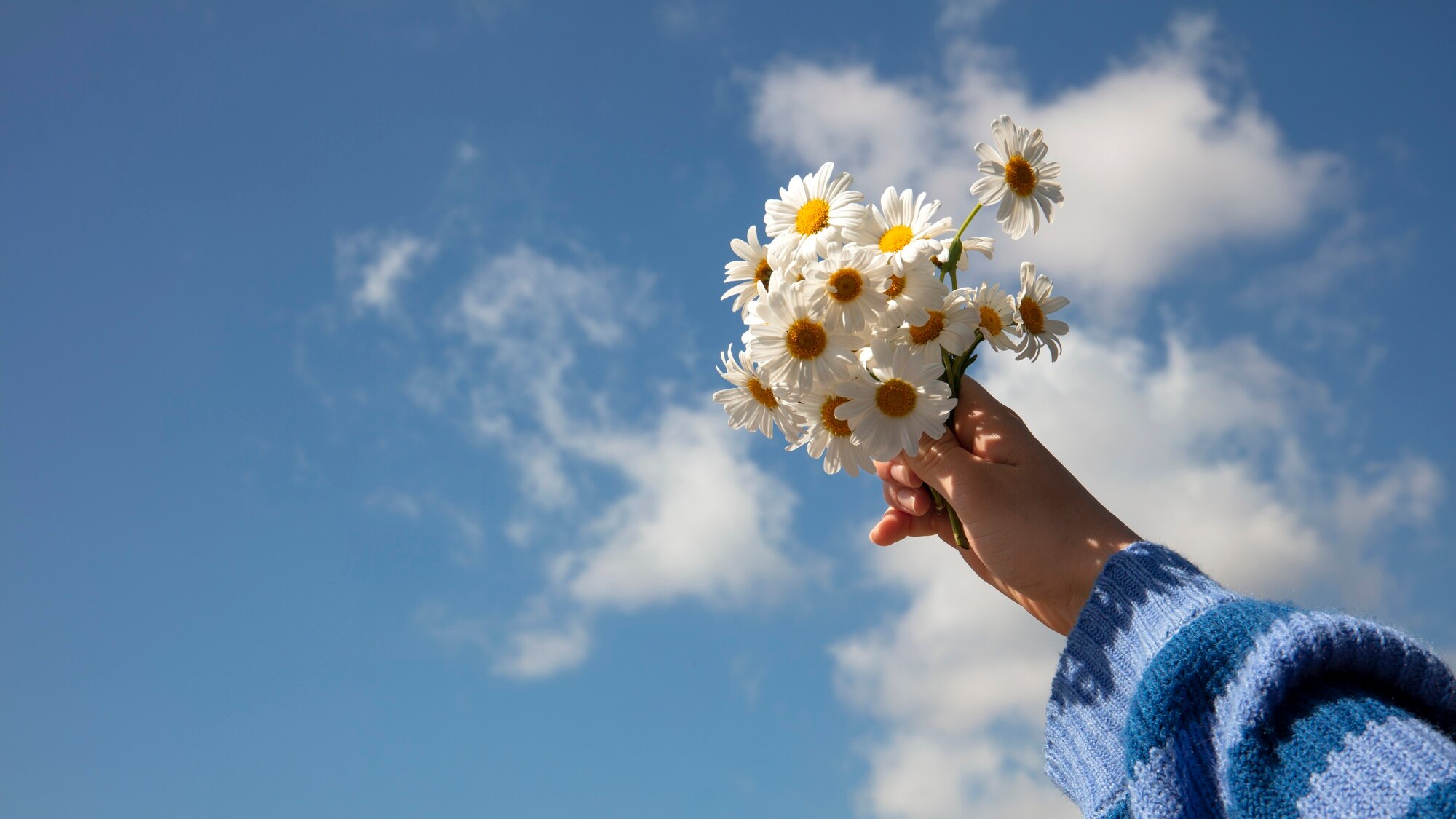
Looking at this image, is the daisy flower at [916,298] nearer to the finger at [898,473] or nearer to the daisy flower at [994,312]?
the daisy flower at [994,312]

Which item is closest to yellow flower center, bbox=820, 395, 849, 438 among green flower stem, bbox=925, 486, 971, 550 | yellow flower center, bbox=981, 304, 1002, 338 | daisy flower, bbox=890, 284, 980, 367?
daisy flower, bbox=890, 284, 980, 367

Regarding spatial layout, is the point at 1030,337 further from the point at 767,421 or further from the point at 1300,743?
the point at 1300,743

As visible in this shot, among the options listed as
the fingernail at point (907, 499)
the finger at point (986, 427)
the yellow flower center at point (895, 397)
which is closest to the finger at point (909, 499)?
the fingernail at point (907, 499)

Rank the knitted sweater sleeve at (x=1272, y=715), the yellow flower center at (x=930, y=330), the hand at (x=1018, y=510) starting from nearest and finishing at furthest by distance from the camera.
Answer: the knitted sweater sleeve at (x=1272, y=715) < the hand at (x=1018, y=510) < the yellow flower center at (x=930, y=330)

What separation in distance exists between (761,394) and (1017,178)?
35.3 inches

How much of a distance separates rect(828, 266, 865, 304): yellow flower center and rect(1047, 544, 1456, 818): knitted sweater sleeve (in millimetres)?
907

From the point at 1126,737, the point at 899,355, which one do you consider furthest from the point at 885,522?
the point at 1126,737

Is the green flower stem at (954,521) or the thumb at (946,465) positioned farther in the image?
the green flower stem at (954,521)

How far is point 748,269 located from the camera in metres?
2.55

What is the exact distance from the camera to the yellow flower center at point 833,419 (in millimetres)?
2314

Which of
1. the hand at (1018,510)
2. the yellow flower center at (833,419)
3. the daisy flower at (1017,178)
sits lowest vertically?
the hand at (1018,510)

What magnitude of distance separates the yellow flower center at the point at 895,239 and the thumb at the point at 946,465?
0.47m

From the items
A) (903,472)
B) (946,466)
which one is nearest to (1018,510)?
(946,466)

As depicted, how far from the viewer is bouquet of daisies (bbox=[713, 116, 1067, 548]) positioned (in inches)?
86.2
